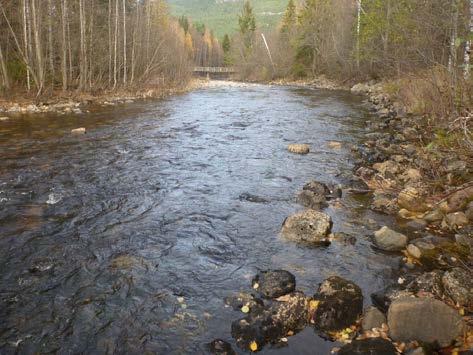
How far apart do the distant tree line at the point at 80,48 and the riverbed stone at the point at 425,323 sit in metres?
23.1

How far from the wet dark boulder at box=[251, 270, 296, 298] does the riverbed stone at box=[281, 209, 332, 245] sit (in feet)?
4.56

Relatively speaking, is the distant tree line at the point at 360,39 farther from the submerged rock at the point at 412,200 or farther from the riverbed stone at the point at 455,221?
the submerged rock at the point at 412,200

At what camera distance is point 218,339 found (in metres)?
4.69

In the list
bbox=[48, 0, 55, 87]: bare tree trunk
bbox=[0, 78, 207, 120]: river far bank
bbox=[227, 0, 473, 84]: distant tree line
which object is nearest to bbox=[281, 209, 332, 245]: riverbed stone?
bbox=[227, 0, 473, 84]: distant tree line

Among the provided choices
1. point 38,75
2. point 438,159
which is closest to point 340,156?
point 438,159

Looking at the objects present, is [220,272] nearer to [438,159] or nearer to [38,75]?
[438,159]

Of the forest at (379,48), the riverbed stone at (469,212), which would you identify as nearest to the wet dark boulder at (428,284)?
the riverbed stone at (469,212)

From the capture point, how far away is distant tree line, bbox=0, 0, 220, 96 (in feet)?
77.0

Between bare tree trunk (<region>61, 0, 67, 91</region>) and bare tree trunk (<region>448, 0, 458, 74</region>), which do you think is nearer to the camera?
bare tree trunk (<region>448, 0, 458, 74</region>)

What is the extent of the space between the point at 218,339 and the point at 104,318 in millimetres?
1442

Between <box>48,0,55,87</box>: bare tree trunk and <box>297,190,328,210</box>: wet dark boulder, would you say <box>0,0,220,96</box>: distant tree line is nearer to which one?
<box>48,0,55,87</box>: bare tree trunk

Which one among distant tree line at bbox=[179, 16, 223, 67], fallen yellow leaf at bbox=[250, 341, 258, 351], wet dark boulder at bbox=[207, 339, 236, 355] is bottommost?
wet dark boulder at bbox=[207, 339, 236, 355]

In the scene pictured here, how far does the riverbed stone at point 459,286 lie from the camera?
4992 millimetres

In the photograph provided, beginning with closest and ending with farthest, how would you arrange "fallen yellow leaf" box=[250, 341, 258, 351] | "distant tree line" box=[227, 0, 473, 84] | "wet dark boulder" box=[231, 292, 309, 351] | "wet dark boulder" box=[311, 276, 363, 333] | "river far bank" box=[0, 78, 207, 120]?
"fallen yellow leaf" box=[250, 341, 258, 351], "wet dark boulder" box=[231, 292, 309, 351], "wet dark boulder" box=[311, 276, 363, 333], "distant tree line" box=[227, 0, 473, 84], "river far bank" box=[0, 78, 207, 120]
